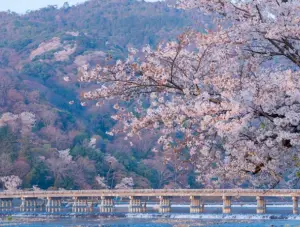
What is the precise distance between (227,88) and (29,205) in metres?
57.6

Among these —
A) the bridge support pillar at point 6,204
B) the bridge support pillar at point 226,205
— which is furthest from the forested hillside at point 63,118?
the bridge support pillar at point 226,205

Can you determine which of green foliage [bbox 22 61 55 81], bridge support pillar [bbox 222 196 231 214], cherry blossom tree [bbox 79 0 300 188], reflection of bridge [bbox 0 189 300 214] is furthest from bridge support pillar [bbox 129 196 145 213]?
green foliage [bbox 22 61 55 81]

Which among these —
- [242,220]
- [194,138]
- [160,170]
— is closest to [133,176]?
[160,170]

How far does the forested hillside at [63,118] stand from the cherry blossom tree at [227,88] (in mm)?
659

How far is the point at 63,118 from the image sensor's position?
86.7 meters

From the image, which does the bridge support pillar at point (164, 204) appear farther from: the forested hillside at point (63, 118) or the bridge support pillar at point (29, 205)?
the bridge support pillar at point (29, 205)

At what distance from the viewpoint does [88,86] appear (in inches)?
4077

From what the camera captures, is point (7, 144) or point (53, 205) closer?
point (53, 205)

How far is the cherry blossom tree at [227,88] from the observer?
9.55 meters

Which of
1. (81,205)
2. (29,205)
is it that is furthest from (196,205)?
(29,205)

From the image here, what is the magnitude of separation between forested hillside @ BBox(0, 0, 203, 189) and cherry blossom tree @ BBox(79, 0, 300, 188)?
2.16 feet

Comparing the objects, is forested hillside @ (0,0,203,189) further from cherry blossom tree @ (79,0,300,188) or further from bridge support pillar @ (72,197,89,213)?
bridge support pillar @ (72,197,89,213)

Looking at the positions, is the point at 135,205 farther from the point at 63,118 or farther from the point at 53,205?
the point at 63,118

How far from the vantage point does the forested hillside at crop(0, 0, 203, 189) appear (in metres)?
67.0
